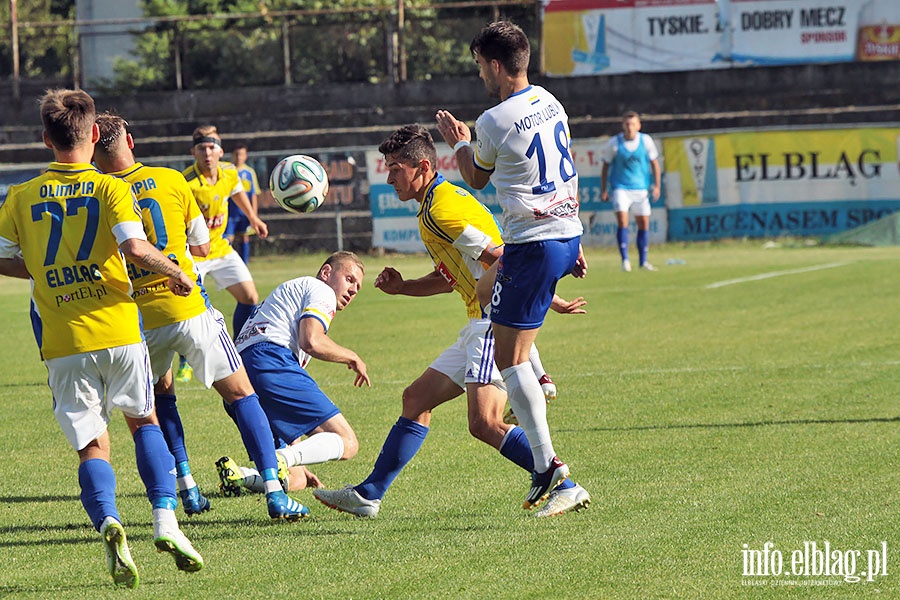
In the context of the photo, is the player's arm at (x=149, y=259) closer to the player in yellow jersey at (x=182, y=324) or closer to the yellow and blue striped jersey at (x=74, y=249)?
the yellow and blue striped jersey at (x=74, y=249)

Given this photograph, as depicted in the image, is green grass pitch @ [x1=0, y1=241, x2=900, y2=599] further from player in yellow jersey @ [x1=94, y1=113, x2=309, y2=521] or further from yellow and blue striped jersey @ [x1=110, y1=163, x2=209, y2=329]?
yellow and blue striped jersey @ [x1=110, y1=163, x2=209, y2=329]

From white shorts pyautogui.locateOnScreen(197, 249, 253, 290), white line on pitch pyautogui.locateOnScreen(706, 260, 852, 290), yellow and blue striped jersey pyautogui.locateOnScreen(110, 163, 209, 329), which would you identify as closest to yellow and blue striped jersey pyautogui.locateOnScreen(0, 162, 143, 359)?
yellow and blue striped jersey pyautogui.locateOnScreen(110, 163, 209, 329)

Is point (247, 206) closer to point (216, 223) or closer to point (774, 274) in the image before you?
point (216, 223)

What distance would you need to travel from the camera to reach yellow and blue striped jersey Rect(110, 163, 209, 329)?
5.83 meters

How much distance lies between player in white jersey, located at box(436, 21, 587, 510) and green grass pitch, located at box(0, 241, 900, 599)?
1.77 ft

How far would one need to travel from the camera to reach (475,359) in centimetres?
590

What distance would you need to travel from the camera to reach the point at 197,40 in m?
29.0

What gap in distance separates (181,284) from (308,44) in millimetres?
24629

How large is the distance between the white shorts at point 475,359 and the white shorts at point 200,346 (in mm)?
990

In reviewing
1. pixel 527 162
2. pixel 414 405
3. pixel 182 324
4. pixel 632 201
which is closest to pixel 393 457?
pixel 414 405

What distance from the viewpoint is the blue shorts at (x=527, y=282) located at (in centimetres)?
557

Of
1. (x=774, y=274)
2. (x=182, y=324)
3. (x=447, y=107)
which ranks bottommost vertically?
(x=774, y=274)

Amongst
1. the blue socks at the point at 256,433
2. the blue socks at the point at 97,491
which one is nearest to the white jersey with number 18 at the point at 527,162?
the blue socks at the point at 256,433

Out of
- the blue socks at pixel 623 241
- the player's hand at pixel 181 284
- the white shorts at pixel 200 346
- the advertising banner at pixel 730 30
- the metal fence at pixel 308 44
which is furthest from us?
the metal fence at pixel 308 44
